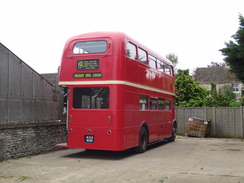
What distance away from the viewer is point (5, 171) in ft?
29.8

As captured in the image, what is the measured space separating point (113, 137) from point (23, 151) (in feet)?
10.3

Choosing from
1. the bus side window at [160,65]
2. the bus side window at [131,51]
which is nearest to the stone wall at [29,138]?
the bus side window at [131,51]

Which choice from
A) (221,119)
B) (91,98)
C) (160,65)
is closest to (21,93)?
(91,98)

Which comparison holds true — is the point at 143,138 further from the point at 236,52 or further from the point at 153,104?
the point at 236,52

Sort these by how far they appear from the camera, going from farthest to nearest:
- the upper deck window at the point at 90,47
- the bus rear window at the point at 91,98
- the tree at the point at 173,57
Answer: the tree at the point at 173,57 < the upper deck window at the point at 90,47 < the bus rear window at the point at 91,98

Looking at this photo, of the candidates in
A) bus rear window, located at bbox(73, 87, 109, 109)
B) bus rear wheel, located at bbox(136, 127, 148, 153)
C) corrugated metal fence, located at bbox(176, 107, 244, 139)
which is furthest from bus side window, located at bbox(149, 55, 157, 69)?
corrugated metal fence, located at bbox(176, 107, 244, 139)

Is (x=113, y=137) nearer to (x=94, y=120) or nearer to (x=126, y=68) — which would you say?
(x=94, y=120)

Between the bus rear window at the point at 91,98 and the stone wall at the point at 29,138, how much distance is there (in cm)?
181

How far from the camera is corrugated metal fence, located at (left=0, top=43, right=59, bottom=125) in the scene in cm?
1119

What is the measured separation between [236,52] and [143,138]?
24.2ft

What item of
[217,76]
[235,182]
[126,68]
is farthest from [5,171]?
[217,76]

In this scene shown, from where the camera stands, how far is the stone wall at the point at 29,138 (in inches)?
424

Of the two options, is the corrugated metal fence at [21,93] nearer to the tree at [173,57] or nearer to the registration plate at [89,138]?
the registration plate at [89,138]

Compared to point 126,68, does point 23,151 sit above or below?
below
